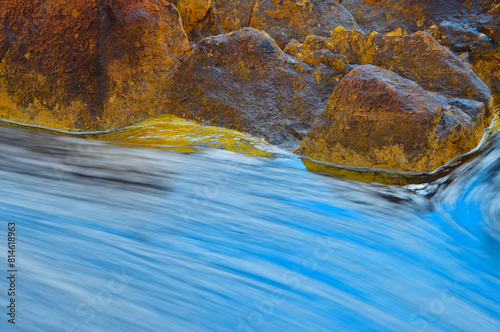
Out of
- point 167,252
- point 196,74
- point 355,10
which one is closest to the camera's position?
point 167,252

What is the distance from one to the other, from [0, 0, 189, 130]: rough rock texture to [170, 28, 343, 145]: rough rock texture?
79 centimetres

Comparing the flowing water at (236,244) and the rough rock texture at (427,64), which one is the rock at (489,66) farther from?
the flowing water at (236,244)

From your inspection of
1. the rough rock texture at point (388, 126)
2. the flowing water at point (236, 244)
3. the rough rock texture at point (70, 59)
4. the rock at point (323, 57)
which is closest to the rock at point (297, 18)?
the rock at point (323, 57)

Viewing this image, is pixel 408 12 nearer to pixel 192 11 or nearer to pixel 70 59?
pixel 192 11

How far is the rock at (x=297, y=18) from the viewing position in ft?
22.4

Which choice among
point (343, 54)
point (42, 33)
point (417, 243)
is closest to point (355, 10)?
point (343, 54)

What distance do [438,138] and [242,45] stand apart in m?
2.44

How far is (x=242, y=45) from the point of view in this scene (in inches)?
194

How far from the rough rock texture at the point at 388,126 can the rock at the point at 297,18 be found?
3.03 m

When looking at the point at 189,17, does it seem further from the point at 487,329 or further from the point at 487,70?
the point at 487,329

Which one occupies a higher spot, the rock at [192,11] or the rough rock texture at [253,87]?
the rock at [192,11]

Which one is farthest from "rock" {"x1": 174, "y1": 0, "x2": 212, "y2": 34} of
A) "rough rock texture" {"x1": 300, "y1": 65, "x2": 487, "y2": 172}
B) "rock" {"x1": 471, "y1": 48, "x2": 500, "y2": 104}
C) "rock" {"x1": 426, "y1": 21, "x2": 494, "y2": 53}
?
"rock" {"x1": 471, "y1": 48, "x2": 500, "y2": 104}

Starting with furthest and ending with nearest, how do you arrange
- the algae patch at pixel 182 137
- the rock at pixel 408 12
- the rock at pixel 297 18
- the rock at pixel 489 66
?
the rock at pixel 408 12 → the rock at pixel 297 18 → the rock at pixel 489 66 → the algae patch at pixel 182 137

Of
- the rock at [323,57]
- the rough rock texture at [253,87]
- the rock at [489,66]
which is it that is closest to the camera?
the rough rock texture at [253,87]
